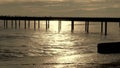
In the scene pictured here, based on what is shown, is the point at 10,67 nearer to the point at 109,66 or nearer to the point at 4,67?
the point at 4,67

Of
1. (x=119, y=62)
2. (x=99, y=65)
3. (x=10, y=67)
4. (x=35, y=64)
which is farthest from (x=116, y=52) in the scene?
(x=10, y=67)

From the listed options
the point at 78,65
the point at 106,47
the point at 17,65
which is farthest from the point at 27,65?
the point at 106,47

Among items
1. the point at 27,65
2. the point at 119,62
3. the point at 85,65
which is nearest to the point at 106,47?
the point at 119,62

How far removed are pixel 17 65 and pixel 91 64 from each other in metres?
5.87

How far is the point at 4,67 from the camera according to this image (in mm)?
24797

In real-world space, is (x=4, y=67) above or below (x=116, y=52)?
above

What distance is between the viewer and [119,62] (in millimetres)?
28125

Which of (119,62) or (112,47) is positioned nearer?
(119,62)

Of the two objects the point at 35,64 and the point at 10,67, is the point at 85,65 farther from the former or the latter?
the point at 10,67

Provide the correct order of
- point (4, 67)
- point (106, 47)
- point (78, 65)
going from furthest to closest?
point (106, 47), point (78, 65), point (4, 67)

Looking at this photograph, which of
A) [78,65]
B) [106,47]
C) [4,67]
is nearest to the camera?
[4,67]

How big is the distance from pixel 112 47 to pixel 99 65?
29.2 ft

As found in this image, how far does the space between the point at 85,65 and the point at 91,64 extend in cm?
87

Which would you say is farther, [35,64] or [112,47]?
[112,47]
